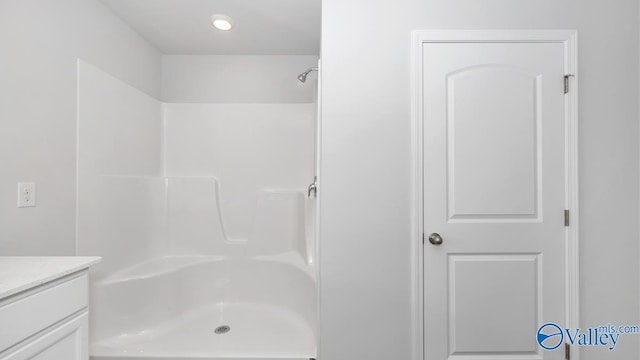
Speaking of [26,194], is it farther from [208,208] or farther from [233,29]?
[233,29]

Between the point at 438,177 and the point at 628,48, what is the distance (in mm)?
1230

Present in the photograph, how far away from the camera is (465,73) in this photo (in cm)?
144

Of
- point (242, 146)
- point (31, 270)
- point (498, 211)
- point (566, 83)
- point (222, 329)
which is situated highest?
point (566, 83)

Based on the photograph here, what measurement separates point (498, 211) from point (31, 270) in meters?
2.00

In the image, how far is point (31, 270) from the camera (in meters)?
0.95

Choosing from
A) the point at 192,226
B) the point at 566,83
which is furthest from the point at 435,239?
the point at 192,226

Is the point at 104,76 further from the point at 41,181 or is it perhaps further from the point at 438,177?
the point at 438,177

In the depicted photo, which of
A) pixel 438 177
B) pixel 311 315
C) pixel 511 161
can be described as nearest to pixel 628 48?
pixel 511 161

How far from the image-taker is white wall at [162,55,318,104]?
2.45 metres

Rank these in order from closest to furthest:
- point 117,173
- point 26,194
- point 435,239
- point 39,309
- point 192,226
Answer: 1. point 39,309
2. point 26,194
3. point 435,239
4. point 117,173
5. point 192,226

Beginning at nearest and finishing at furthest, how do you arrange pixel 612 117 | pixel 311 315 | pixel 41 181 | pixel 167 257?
pixel 41 181 < pixel 612 117 < pixel 311 315 < pixel 167 257

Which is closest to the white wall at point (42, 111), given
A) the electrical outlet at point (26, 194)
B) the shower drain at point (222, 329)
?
the electrical outlet at point (26, 194)

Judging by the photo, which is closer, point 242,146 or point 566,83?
point 566,83

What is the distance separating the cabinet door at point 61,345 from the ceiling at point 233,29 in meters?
1.80
